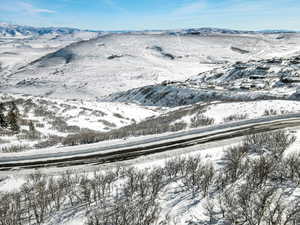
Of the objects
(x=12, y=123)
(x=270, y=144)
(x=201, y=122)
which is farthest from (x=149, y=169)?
(x=12, y=123)

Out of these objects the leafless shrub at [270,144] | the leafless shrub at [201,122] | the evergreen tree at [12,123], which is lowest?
the evergreen tree at [12,123]

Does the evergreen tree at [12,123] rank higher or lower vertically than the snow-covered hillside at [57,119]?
higher

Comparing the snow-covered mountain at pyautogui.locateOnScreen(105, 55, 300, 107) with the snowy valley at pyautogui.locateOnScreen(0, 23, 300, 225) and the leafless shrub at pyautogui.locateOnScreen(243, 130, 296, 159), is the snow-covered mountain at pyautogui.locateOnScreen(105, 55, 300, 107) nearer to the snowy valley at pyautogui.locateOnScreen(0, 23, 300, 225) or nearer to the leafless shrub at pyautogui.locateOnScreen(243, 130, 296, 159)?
the snowy valley at pyautogui.locateOnScreen(0, 23, 300, 225)

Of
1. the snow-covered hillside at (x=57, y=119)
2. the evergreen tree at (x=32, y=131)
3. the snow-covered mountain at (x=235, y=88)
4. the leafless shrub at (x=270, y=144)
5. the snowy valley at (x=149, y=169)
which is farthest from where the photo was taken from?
the snow-covered mountain at (x=235, y=88)

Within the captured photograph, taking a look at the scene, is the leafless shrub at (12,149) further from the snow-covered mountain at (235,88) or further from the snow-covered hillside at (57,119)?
the snow-covered mountain at (235,88)

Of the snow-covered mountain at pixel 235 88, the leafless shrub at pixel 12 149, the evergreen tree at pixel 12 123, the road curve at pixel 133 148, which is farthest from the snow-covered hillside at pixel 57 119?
the snow-covered mountain at pixel 235 88
